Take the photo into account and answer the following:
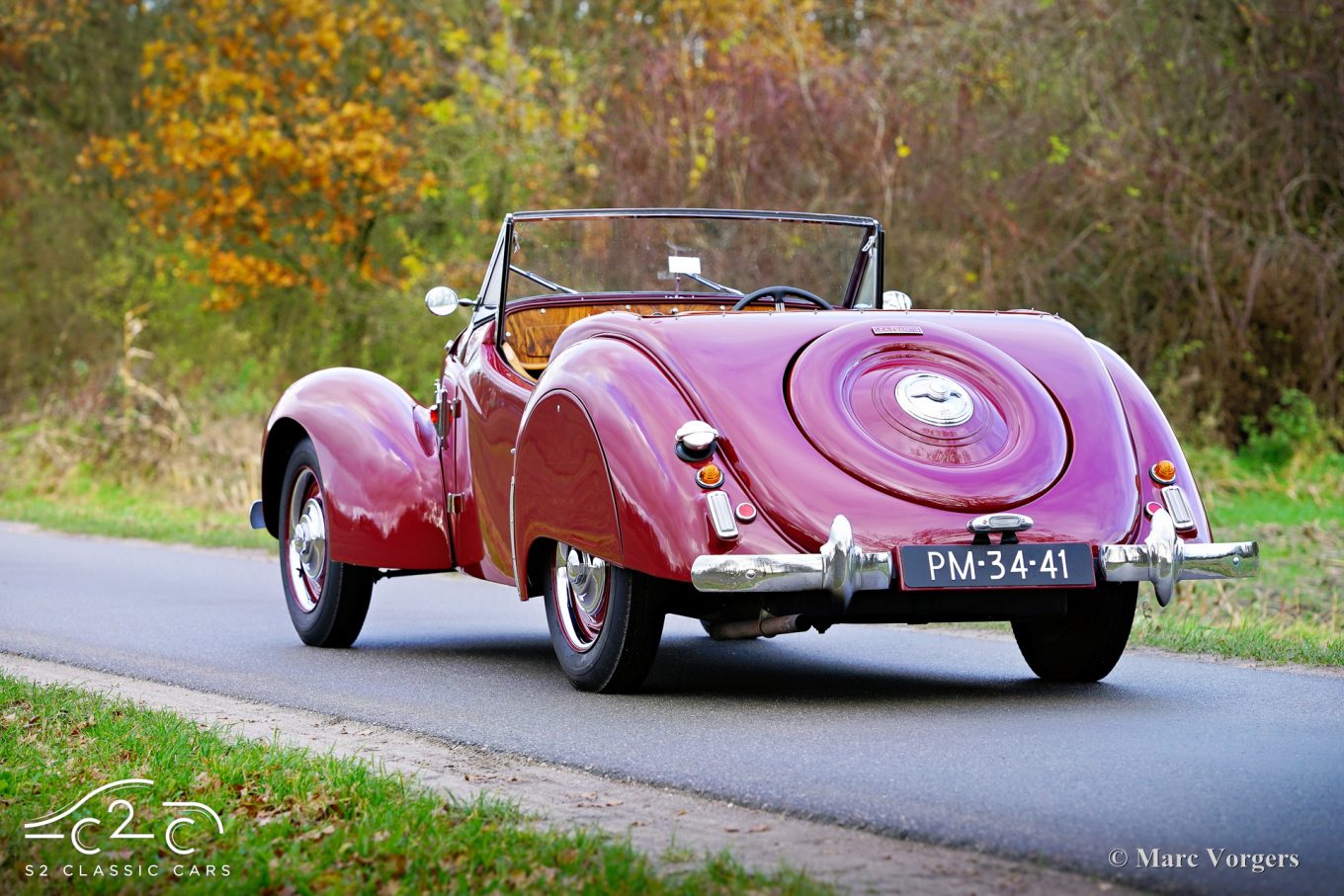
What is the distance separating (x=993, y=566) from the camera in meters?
5.82

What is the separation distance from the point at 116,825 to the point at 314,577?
4.01 meters

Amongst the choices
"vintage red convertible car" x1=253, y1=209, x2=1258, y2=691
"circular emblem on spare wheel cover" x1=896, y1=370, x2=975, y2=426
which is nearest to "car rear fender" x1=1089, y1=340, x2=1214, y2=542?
"vintage red convertible car" x1=253, y1=209, x2=1258, y2=691

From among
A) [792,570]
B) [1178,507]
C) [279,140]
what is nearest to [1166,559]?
[1178,507]

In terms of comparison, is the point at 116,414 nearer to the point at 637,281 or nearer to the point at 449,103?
the point at 449,103

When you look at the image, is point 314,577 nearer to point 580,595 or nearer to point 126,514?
point 580,595

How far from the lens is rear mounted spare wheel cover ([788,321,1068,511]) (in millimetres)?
5992

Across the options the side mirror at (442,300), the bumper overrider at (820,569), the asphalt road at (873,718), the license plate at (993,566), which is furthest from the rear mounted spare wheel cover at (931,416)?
the side mirror at (442,300)

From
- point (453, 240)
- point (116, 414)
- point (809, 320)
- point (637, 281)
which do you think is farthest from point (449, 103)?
point (809, 320)

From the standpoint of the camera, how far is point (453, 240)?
80.8 feet

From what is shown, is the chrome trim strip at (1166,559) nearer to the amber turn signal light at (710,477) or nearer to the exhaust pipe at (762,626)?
the exhaust pipe at (762,626)

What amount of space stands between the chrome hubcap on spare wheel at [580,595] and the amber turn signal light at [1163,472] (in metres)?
1.81

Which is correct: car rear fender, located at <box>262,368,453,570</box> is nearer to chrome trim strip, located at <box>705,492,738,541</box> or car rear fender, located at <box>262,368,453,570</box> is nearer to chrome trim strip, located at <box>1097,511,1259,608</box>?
chrome trim strip, located at <box>705,492,738,541</box>

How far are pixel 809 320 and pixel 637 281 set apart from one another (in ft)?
5.52

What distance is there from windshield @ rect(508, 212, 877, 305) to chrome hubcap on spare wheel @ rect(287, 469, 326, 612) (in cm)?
130
